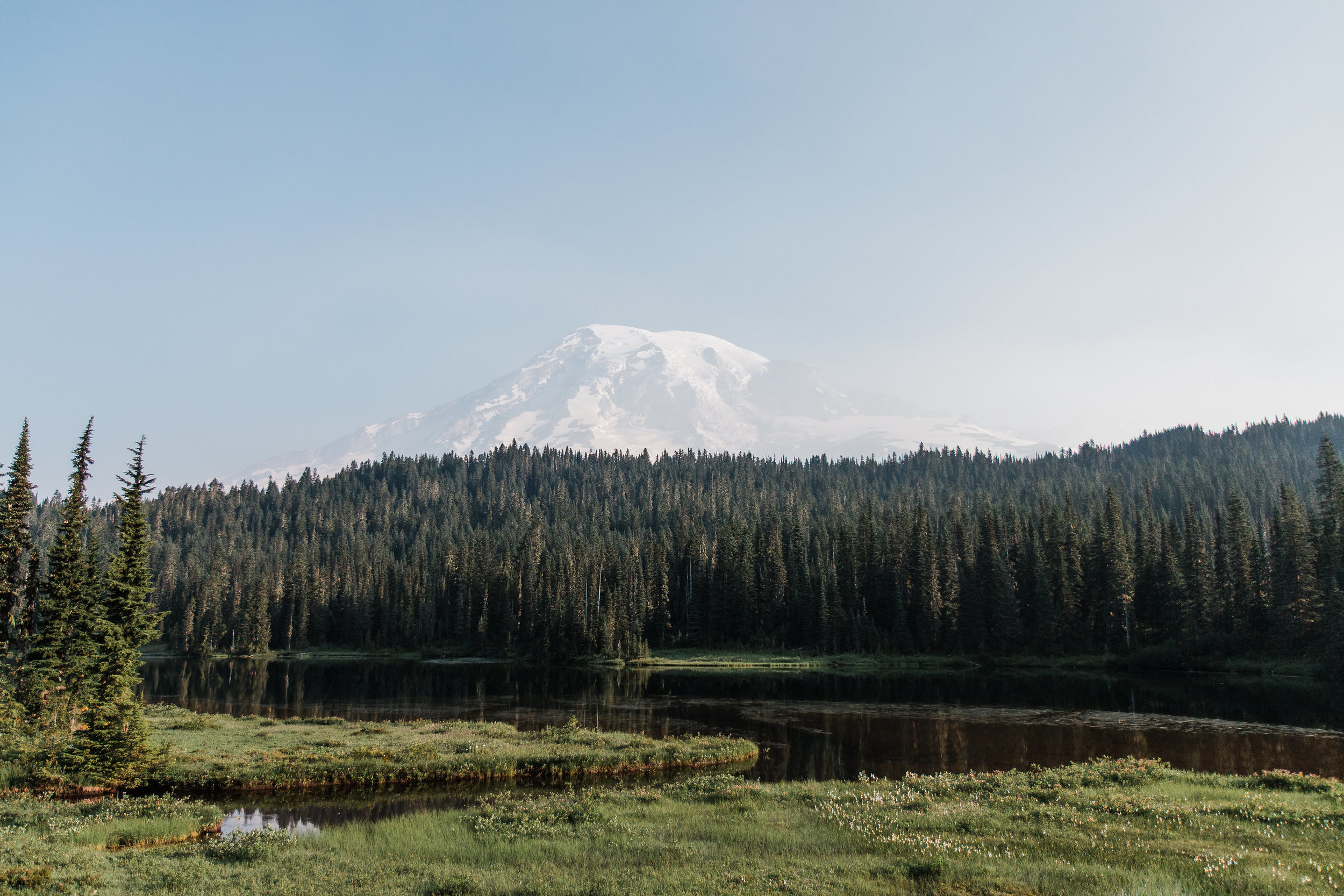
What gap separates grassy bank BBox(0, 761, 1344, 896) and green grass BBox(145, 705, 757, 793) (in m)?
8.21

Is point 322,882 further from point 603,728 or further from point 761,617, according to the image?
point 761,617

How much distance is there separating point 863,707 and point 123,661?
50.9 m

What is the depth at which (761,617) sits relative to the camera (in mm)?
Result: 141500

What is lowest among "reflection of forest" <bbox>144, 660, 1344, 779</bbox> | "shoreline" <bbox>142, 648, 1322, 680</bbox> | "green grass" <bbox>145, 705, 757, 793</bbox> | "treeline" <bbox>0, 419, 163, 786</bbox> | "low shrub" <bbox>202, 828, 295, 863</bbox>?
"shoreline" <bbox>142, 648, 1322, 680</bbox>

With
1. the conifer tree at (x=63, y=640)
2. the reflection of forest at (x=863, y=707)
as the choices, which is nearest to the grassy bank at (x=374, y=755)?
the conifer tree at (x=63, y=640)

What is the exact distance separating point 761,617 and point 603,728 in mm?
93347

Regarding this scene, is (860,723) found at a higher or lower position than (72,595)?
lower

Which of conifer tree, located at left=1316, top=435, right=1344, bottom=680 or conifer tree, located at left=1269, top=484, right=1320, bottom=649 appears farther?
conifer tree, located at left=1269, top=484, right=1320, bottom=649

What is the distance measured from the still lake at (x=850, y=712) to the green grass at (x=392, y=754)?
2583mm

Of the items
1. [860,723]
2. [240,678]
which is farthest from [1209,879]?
[240,678]

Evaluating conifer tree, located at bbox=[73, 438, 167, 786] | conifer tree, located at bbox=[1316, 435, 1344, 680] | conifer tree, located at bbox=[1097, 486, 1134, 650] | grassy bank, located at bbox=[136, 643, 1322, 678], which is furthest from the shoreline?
conifer tree, located at bbox=[73, 438, 167, 786]

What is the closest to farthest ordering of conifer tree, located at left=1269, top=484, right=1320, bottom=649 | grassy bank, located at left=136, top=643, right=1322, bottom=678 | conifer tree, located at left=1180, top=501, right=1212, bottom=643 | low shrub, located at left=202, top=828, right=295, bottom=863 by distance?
low shrub, located at left=202, top=828, right=295, bottom=863
conifer tree, located at left=1269, top=484, right=1320, bottom=649
grassy bank, located at left=136, top=643, right=1322, bottom=678
conifer tree, located at left=1180, top=501, right=1212, bottom=643

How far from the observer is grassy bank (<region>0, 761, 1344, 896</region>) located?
1745 centimetres

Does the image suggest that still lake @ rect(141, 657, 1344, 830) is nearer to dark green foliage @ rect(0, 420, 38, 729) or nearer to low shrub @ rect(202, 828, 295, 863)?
low shrub @ rect(202, 828, 295, 863)
